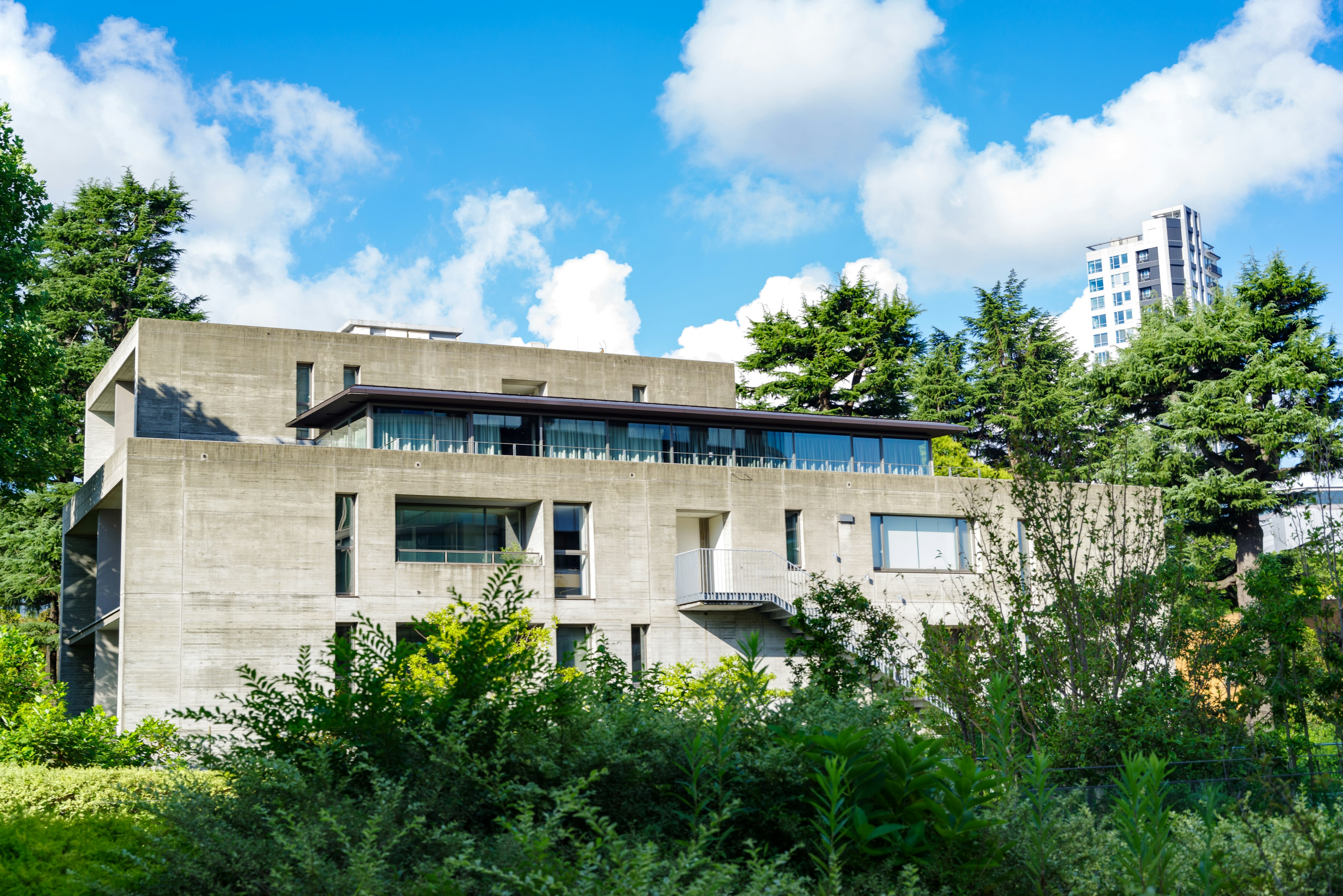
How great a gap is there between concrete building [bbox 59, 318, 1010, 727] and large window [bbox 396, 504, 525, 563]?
0.05m

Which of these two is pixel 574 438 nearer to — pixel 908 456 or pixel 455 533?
pixel 455 533

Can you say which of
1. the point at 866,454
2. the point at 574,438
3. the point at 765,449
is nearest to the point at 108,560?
the point at 574,438

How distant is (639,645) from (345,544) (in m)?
7.36

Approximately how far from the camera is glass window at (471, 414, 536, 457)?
29.6 m

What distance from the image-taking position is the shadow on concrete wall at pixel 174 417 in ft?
104

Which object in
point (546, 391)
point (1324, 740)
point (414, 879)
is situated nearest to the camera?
point (414, 879)

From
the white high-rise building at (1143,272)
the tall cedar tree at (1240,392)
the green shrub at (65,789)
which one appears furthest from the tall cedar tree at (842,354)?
the white high-rise building at (1143,272)

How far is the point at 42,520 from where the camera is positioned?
3991 cm

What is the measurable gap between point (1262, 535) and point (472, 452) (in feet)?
96.1

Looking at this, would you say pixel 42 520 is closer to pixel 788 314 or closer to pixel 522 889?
pixel 788 314

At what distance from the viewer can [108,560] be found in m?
28.8

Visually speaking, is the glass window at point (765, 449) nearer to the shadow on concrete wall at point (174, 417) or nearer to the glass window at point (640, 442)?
the glass window at point (640, 442)

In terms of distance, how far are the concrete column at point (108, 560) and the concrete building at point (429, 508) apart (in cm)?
8

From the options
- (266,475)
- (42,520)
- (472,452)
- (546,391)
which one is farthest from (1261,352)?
(42,520)
